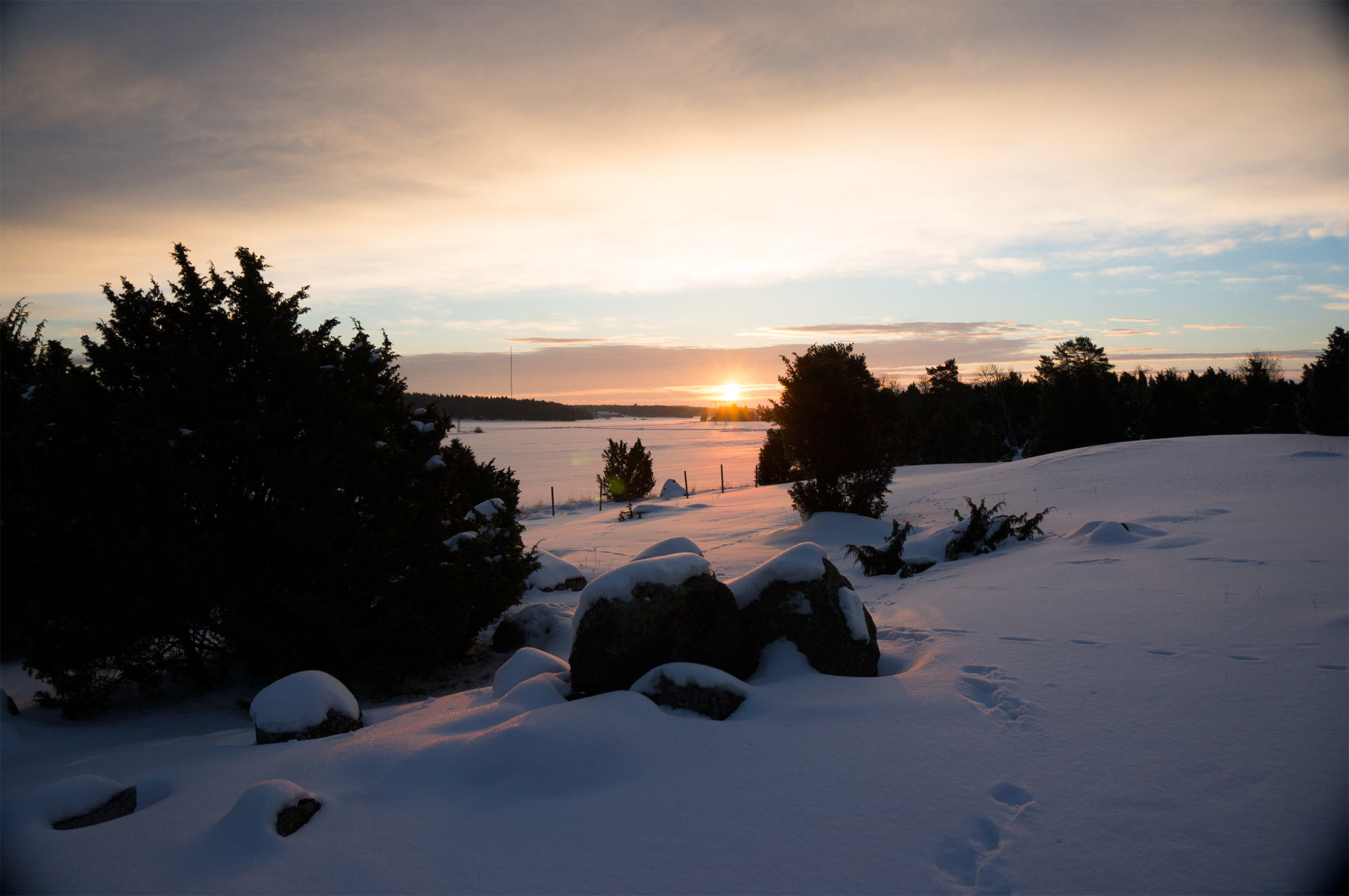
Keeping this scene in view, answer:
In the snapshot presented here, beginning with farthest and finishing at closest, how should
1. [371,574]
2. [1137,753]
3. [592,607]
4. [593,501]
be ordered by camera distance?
[593,501] < [371,574] < [592,607] < [1137,753]

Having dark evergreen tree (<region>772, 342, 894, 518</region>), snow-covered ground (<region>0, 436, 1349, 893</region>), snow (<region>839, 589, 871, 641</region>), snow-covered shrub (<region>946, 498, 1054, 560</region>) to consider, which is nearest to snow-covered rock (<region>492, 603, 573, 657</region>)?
snow-covered ground (<region>0, 436, 1349, 893</region>)

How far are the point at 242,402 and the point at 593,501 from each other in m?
22.2

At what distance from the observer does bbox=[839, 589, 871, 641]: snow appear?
16.8ft

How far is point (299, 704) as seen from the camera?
4648 millimetres

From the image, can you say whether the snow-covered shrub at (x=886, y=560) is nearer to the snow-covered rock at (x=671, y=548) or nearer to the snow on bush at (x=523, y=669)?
the snow-covered rock at (x=671, y=548)

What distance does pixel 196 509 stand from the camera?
20.6ft

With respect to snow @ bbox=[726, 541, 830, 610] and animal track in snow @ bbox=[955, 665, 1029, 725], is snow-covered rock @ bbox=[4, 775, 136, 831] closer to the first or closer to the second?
snow @ bbox=[726, 541, 830, 610]

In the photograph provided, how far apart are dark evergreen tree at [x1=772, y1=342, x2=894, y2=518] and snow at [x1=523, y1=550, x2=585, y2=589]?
6183 mm

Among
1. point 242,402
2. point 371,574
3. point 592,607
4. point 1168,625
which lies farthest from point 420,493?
point 1168,625

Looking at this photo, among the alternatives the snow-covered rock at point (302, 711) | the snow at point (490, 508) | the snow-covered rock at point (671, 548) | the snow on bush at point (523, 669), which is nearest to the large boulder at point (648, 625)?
the snow on bush at point (523, 669)

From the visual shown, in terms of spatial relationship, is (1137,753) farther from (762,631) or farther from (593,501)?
(593,501)

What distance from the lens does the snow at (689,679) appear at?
4.43 m

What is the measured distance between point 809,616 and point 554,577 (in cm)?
643

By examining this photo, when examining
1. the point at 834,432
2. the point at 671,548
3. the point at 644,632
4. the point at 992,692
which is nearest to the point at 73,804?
the point at 644,632
